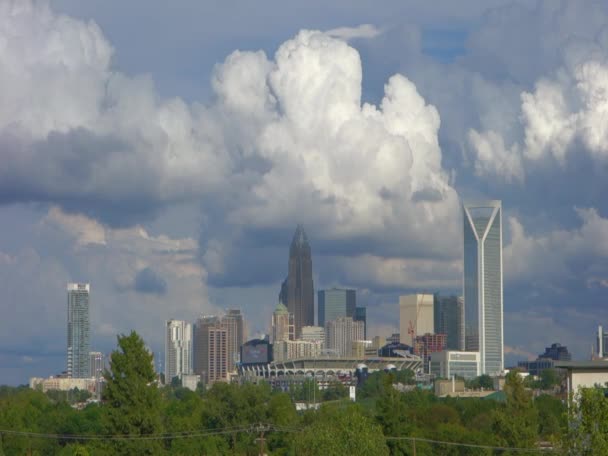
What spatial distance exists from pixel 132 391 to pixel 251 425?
156ft

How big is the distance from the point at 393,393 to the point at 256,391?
42.0m

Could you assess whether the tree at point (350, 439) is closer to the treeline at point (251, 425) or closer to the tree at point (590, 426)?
the treeline at point (251, 425)

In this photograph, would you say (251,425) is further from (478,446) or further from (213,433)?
(478,446)

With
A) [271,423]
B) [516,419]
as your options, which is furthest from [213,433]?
[516,419]

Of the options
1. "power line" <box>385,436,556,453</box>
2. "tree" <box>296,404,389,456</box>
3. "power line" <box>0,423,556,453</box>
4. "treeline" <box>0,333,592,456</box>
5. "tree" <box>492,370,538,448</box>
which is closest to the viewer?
"tree" <box>296,404,389,456</box>

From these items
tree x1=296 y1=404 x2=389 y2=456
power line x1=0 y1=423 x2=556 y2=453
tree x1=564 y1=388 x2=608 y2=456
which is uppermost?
tree x1=564 y1=388 x2=608 y2=456

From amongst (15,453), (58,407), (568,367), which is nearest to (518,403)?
(568,367)

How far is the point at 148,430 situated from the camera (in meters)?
96.7

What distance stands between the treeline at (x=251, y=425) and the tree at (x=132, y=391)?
8 cm

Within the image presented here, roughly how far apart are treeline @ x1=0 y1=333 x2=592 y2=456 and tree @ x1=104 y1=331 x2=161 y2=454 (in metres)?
0.08

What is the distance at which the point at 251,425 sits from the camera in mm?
141750

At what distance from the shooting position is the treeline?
3708 inches

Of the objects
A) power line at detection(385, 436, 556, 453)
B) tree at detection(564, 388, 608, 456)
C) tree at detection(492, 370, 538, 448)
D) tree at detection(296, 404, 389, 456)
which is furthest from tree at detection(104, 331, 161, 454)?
tree at detection(564, 388, 608, 456)

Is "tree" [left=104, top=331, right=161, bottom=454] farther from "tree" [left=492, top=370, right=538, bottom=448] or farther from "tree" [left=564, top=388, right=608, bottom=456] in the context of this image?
"tree" [left=564, top=388, right=608, bottom=456]
